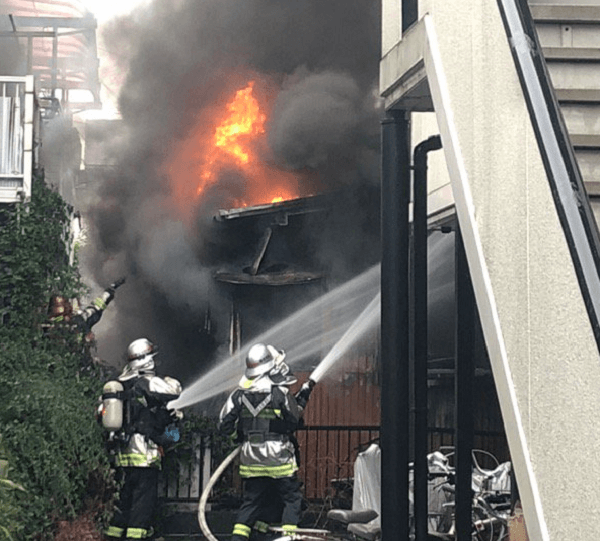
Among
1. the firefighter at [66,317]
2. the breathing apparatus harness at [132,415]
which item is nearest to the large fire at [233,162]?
the firefighter at [66,317]

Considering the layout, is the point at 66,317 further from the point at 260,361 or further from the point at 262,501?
the point at 262,501

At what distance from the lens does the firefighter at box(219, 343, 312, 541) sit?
34.8 ft

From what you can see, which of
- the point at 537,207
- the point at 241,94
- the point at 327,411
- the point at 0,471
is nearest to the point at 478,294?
the point at 537,207

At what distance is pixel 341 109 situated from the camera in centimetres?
2052

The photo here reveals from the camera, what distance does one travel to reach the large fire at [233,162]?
20.4 metres

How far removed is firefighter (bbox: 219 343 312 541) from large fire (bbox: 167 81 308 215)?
9675 millimetres

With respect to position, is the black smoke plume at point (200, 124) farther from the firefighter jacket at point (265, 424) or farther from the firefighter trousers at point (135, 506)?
the firefighter jacket at point (265, 424)

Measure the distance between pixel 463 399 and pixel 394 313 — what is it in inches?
34.5

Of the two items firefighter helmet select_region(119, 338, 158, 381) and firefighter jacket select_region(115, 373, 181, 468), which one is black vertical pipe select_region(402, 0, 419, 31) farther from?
firefighter helmet select_region(119, 338, 158, 381)

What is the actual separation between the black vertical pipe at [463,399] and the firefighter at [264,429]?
A: 3239 millimetres

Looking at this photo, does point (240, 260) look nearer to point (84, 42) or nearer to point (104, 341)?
point (104, 341)

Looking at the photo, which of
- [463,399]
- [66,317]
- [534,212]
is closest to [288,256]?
[66,317]

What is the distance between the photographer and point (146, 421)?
1119 centimetres

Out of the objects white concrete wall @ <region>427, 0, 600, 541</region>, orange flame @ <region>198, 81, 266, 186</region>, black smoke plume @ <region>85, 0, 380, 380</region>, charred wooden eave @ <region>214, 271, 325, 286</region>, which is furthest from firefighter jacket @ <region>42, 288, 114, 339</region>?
white concrete wall @ <region>427, 0, 600, 541</region>
